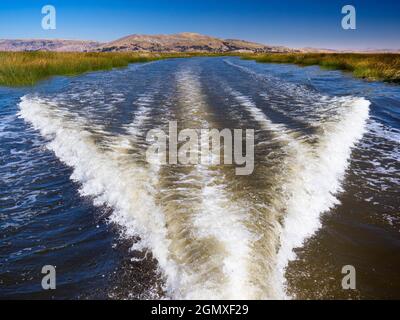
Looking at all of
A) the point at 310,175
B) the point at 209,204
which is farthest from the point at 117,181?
the point at 310,175

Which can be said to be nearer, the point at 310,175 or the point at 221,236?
the point at 221,236

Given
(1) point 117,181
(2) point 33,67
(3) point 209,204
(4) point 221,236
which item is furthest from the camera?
(2) point 33,67

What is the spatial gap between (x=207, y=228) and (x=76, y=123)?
849cm

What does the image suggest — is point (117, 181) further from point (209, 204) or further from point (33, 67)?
point (33, 67)

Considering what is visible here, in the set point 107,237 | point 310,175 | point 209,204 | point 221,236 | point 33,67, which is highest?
point 33,67

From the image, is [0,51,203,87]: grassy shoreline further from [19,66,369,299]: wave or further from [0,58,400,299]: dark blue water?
[0,58,400,299]: dark blue water

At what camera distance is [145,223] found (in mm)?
6137

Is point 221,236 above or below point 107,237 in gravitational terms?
above

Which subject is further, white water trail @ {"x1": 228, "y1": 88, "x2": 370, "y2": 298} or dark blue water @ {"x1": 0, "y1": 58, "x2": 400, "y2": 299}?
white water trail @ {"x1": 228, "y1": 88, "x2": 370, "y2": 298}

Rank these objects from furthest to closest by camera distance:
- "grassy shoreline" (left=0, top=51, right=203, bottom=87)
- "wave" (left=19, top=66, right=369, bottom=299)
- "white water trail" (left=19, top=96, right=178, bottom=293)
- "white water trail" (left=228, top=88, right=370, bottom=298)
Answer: "grassy shoreline" (left=0, top=51, right=203, bottom=87) → "white water trail" (left=228, top=88, right=370, bottom=298) → "white water trail" (left=19, top=96, right=178, bottom=293) → "wave" (left=19, top=66, right=369, bottom=299)

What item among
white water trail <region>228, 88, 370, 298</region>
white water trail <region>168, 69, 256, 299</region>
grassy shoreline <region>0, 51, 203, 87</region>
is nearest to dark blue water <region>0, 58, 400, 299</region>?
white water trail <region>228, 88, 370, 298</region>

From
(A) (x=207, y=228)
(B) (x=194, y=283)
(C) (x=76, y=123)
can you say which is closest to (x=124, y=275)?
(B) (x=194, y=283)

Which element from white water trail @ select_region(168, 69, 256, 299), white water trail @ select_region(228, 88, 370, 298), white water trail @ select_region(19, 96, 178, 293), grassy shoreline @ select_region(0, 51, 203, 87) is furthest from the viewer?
grassy shoreline @ select_region(0, 51, 203, 87)

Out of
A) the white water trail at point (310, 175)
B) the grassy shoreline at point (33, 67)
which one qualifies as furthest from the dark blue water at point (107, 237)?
the grassy shoreline at point (33, 67)
